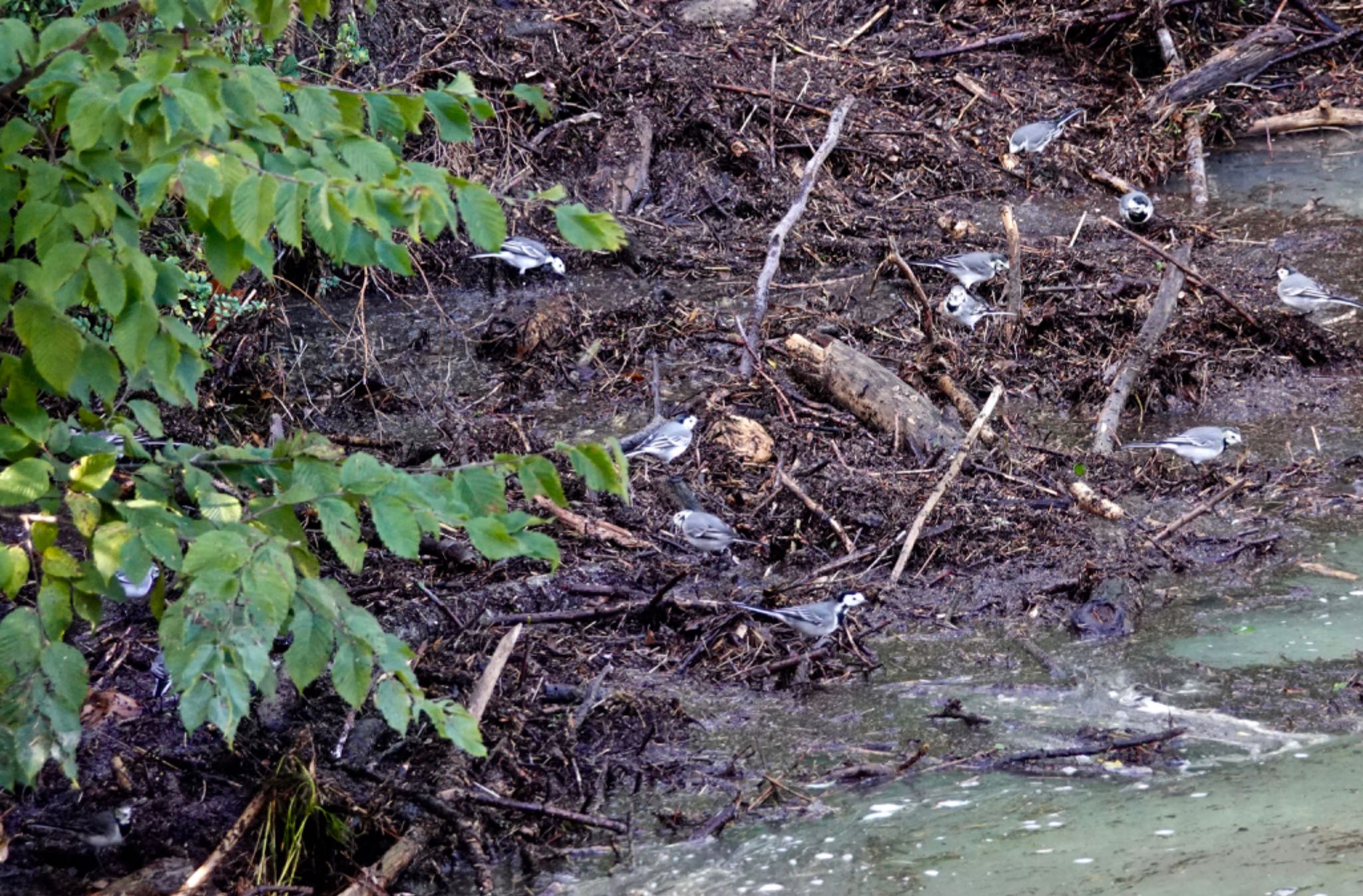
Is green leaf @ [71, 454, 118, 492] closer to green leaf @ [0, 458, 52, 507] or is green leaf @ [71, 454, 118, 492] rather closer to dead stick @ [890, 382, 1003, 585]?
green leaf @ [0, 458, 52, 507]

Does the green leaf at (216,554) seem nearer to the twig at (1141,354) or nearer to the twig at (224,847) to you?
the twig at (224,847)

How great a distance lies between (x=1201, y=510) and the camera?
716 centimetres

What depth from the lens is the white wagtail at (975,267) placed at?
9750 mm

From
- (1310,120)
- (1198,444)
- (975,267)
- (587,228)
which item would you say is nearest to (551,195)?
(587,228)

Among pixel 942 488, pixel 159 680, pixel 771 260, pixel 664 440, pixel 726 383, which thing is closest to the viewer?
pixel 159 680

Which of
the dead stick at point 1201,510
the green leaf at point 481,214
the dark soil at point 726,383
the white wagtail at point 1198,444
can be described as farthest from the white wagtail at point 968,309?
the green leaf at point 481,214

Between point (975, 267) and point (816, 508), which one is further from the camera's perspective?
point (975, 267)

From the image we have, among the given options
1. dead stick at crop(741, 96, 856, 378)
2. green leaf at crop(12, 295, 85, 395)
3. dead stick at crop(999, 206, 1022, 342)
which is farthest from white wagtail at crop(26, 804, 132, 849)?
dead stick at crop(999, 206, 1022, 342)

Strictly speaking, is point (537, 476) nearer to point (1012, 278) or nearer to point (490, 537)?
point (490, 537)

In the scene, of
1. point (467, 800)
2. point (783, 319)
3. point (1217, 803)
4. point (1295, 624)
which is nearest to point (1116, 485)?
point (1295, 624)

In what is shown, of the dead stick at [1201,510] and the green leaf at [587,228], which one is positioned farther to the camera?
the dead stick at [1201,510]

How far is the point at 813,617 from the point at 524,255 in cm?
495

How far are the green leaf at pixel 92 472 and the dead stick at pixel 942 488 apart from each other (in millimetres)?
4381

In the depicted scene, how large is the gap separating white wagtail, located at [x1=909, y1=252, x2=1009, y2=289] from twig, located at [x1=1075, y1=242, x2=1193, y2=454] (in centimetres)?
120
